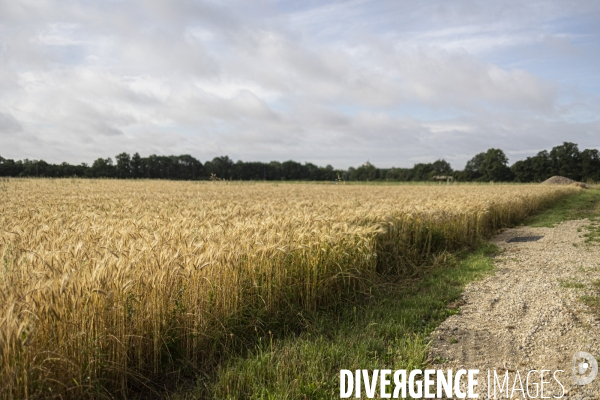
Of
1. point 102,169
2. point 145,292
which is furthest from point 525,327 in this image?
point 102,169

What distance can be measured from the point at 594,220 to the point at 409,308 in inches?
632

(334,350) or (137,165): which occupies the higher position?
(137,165)

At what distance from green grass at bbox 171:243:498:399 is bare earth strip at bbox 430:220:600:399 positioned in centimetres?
30

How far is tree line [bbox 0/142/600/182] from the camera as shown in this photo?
59281 millimetres

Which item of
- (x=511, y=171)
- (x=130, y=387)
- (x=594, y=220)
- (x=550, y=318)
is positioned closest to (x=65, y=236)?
(x=130, y=387)

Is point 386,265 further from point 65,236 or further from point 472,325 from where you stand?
point 65,236

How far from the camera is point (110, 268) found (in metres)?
3.40

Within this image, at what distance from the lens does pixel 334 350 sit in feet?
13.0

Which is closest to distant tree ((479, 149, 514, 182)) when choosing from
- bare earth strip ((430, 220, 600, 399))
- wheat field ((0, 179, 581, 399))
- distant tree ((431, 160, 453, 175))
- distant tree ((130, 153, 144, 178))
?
distant tree ((431, 160, 453, 175))

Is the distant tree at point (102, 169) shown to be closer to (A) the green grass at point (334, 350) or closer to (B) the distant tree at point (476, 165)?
(A) the green grass at point (334, 350)

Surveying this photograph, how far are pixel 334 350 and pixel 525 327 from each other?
2.65 meters

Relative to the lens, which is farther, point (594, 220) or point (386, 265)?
point (594, 220)

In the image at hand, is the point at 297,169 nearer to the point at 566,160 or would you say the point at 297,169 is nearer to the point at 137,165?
the point at 137,165

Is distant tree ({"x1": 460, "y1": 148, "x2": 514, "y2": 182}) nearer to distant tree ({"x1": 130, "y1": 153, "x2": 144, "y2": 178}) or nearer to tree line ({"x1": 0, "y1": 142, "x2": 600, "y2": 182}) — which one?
tree line ({"x1": 0, "y1": 142, "x2": 600, "y2": 182})
